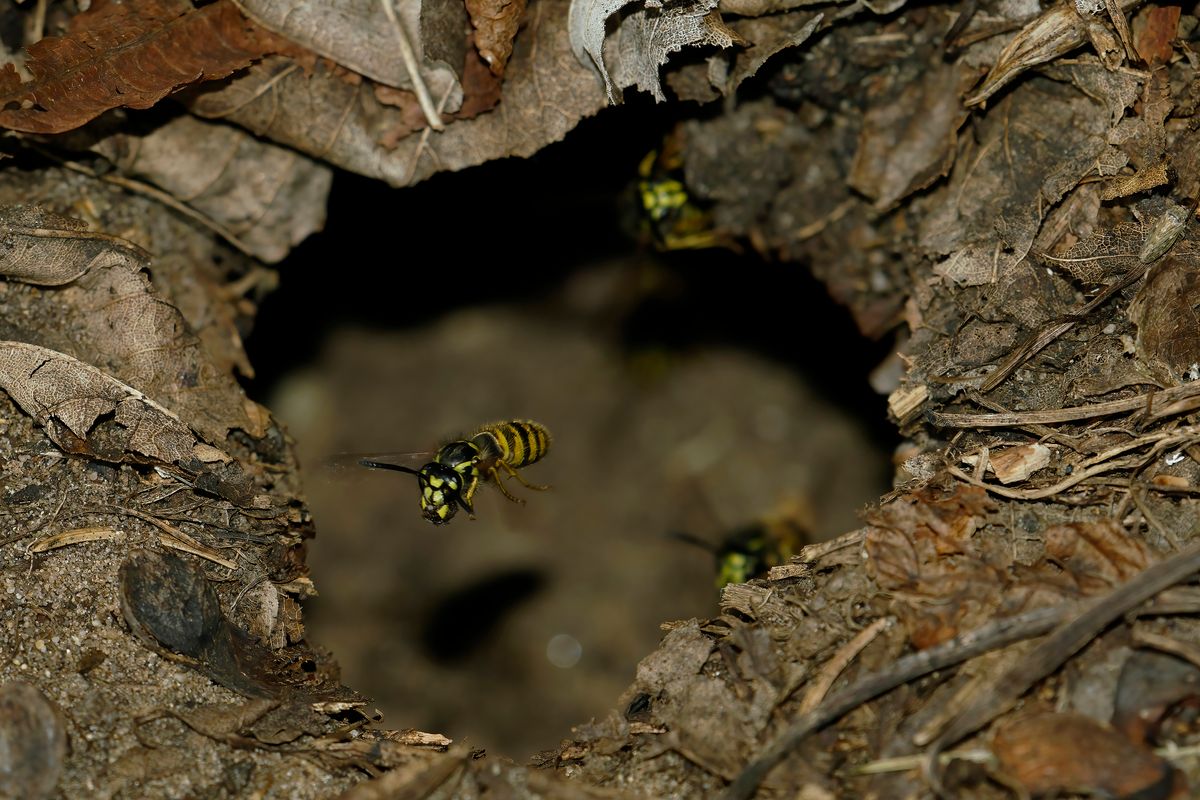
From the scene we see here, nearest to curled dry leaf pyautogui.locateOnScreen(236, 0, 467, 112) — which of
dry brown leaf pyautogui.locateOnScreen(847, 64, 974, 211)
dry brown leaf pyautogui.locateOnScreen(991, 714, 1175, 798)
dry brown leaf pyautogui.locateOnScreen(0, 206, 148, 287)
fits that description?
dry brown leaf pyautogui.locateOnScreen(0, 206, 148, 287)

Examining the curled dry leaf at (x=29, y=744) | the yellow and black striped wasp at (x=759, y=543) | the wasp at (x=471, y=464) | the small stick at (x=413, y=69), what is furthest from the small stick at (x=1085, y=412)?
the curled dry leaf at (x=29, y=744)

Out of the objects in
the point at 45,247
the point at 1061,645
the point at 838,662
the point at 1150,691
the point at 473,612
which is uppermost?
the point at 45,247

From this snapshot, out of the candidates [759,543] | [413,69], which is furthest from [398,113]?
[759,543]

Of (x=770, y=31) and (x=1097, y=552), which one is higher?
(x=770, y=31)

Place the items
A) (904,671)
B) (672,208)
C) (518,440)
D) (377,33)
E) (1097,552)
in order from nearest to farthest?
(904,671) → (1097,552) → (377,33) → (518,440) → (672,208)

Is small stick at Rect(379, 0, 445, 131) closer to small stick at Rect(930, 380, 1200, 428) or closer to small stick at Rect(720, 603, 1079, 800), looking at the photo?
small stick at Rect(930, 380, 1200, 428)

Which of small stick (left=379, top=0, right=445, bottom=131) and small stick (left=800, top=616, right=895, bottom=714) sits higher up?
small stick (left=379, top=0, right=445, bottom=131)

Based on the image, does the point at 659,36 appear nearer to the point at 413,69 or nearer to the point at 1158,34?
the point at 413,69
